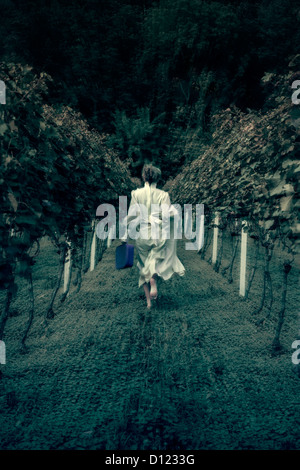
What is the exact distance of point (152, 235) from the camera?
21.8 feet

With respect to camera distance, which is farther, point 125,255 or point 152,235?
point 152,235

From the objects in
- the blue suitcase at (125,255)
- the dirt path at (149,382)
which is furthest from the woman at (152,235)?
the dirt path at (149,382)

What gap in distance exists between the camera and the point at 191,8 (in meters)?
27.8

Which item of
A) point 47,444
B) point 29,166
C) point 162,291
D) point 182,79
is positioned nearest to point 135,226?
point 162,291

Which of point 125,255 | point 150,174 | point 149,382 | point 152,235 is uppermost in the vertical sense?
point 150,174

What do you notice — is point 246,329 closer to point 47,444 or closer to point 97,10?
point 47,444

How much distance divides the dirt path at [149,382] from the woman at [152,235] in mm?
669

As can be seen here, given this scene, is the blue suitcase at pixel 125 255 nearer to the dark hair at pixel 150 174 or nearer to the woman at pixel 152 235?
the woman at pixel 152 235

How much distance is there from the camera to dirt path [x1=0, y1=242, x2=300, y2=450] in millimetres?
2646

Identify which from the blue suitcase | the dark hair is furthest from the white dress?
the blue suitcase

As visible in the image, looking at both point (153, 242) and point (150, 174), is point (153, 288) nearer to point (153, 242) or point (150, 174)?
point (153, 242)

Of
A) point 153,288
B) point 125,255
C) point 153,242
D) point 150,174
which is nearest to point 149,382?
point 125,255

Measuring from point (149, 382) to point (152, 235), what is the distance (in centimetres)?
341

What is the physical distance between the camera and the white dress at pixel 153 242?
652cm
